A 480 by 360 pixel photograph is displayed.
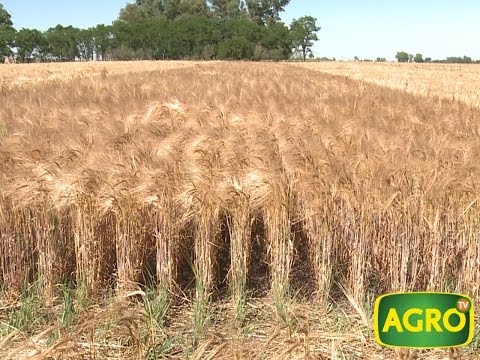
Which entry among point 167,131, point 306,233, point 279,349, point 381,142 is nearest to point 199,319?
point 279,349

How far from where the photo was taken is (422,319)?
3.32 feet

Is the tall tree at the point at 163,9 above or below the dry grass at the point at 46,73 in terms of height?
above

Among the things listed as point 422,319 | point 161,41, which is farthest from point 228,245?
point 161,41

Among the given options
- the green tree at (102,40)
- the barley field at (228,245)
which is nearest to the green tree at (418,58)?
the green tree at (102,40)

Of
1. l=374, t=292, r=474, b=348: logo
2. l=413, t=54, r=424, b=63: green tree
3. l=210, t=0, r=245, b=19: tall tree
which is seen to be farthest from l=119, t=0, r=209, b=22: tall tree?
l=374, t=292, r=474, b=348: logo

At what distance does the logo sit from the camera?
3.30ft

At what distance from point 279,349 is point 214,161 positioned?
1.55 metres

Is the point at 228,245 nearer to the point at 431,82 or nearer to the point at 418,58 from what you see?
the point at 431,82

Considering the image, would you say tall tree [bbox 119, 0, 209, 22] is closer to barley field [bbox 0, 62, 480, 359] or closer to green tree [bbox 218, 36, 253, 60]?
green tree [bbox 218, 36, 253, 60]

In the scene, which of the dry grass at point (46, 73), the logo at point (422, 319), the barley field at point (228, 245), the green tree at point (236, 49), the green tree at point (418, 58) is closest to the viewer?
the logo at point (422, 319)

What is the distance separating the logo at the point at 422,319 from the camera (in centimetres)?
100

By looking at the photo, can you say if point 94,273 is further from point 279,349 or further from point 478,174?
point 478,174

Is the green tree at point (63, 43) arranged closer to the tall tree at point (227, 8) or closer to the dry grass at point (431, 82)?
the tall tree at point (227, 8)

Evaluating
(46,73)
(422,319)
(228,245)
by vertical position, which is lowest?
(228,245)
